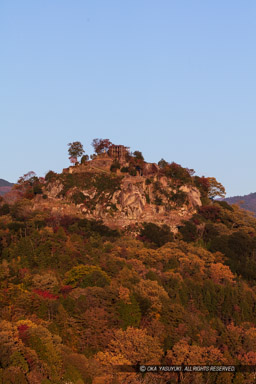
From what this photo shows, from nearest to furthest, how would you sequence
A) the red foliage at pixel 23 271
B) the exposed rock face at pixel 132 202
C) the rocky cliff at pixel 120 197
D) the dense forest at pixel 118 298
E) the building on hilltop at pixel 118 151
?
the dense forest at pixel 118 298, the red foliage at pixel 23 271, the exposed rock face at pixel 132 202, the rocky cliff at pixel 120 197, the building on hilltop at pixel 118 151

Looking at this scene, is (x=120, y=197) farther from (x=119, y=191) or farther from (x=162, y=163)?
(x=162, y=163)

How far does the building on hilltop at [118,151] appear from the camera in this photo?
9794 centimetres

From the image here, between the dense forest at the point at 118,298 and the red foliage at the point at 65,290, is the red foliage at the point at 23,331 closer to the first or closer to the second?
the dense forest at the point at 118,298

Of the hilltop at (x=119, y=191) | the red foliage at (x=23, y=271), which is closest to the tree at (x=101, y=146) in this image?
the hilltop at (x=119, y=191)

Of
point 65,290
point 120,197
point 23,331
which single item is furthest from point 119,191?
point 23,331

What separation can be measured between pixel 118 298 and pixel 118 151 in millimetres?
45916

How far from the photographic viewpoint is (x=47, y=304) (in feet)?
175

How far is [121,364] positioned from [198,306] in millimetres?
19199

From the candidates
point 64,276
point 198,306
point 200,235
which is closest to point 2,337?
point 64,276

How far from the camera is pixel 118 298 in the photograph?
186 ft

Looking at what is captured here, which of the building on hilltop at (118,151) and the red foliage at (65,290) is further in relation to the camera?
the building on hilltop at (118,151)

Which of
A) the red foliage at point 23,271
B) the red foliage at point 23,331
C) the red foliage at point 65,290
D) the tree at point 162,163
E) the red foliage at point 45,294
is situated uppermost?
the tree at point 162,163

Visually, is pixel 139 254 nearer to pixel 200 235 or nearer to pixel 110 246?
pixel 110 246

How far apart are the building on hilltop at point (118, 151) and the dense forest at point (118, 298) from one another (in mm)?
17898
